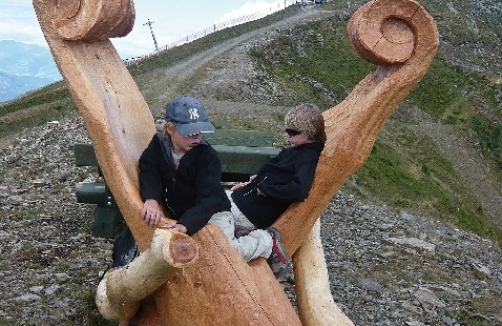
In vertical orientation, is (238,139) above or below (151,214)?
below

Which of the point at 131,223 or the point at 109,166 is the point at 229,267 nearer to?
the point at 131,223

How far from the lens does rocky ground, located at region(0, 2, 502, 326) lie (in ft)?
17.5

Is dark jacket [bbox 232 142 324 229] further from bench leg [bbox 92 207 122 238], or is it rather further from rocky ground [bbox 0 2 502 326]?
bench leg [bbox 92 207 122 238]

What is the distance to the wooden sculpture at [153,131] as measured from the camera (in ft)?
8.38

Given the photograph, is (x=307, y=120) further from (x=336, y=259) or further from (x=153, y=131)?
(x=336, y=259)

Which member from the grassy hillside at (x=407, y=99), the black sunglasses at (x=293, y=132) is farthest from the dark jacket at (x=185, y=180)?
the grassy hillside at (x=407, y=99)

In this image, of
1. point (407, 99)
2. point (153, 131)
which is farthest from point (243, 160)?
point (407, 99)

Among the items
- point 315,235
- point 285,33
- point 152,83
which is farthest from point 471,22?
point 315,235

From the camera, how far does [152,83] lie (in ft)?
64.7

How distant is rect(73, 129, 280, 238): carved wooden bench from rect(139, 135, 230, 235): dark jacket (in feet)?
9.43

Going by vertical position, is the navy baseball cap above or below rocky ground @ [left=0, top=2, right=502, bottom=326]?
above

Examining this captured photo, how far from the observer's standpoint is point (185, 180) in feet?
9.14

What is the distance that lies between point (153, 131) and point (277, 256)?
35.3 inches

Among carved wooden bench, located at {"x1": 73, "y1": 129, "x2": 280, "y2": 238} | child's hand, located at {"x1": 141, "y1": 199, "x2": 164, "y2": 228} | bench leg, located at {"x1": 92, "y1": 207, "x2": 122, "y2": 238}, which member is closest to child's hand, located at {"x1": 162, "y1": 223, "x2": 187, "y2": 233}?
child's hand, located at {"x1": 141, "y1": 199, "x2": 164, "y2": 228}
